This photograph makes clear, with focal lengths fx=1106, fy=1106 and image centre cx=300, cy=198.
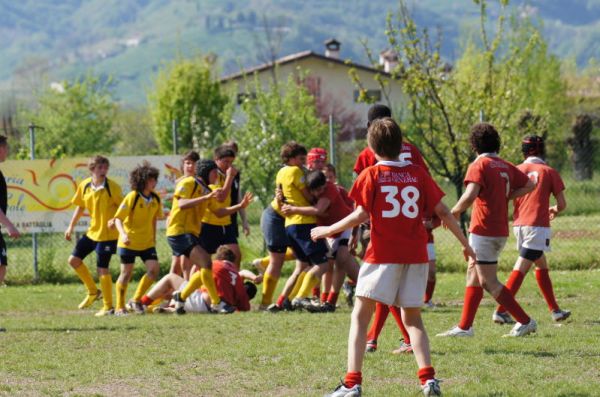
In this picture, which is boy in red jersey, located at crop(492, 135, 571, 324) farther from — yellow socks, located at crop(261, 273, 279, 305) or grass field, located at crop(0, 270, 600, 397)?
yellow socks, located at crop(261, 273, 279, 305)

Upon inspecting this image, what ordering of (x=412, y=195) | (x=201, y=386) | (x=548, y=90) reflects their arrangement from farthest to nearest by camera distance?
(x=548, y=90), (x=201, y=386), (x=412, y=195)

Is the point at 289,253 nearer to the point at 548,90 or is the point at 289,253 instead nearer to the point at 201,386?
the point at 201,386

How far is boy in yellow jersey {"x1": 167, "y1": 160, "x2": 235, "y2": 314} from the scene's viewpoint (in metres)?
12.9

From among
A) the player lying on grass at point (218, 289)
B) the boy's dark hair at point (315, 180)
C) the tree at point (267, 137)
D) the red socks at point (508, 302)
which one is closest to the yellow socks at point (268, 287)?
the player lying on grass at point (218, 289)

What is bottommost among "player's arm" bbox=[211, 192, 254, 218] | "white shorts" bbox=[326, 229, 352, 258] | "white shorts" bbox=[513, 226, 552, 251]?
"white shorts" bbox=[326, 229, 352, 258]

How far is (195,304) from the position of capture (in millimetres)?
13219

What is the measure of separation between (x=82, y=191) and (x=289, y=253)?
2741 mm

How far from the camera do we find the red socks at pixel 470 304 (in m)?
9.72

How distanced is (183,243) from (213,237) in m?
0.96

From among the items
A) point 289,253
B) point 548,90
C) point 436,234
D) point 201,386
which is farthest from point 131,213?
point 548,90

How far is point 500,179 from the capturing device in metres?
9.48

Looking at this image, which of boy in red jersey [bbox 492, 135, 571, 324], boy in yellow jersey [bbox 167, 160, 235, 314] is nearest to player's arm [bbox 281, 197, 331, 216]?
boy in yellow jersey [bbox 167, 160, 235, 314]

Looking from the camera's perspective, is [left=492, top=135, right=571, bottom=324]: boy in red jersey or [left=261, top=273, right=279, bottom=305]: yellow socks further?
[left=261, top=273, right=279, bottom=305]: yellow socks

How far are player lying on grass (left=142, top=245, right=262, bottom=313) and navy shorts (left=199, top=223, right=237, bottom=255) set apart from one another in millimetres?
294
